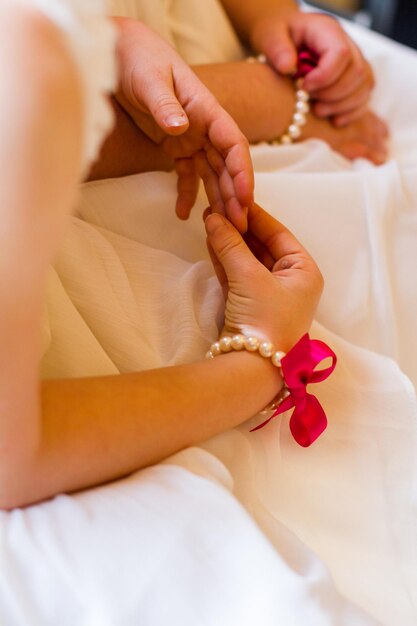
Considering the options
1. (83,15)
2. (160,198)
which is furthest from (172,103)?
(83,15)

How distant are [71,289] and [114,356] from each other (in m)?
0.07

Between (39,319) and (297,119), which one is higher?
(39,319)

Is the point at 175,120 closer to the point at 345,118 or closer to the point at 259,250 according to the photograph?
the point at 259,250

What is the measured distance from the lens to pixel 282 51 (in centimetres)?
104

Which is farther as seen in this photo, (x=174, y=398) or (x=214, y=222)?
(x=214, y=222)

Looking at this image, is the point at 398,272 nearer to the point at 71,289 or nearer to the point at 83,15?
the point at 71,289

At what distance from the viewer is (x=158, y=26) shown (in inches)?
39.8

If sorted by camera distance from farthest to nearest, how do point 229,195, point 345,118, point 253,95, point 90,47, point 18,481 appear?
point 345,118 < point 253,95 < point 229,195 < point 18,481 < point 90,47

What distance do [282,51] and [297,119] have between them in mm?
89

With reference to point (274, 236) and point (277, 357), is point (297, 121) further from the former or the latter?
point (277, 357)

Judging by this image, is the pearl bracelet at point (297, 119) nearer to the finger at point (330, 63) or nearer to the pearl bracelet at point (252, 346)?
the finger at point (330, 63)

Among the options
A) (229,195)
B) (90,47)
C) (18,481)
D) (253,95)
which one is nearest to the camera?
(90,47)

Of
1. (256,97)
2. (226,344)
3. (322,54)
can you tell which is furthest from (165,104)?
(322,54)

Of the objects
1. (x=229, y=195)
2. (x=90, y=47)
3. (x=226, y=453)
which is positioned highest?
(x=90, y=47)
